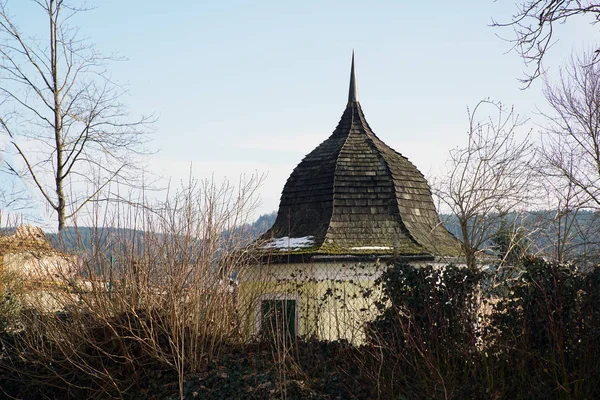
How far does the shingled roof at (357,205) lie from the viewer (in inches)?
555

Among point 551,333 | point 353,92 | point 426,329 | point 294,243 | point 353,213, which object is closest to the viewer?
point 551,333

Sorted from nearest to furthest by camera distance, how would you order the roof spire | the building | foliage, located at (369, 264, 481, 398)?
foliage, located at (369, 264, 481, 398) → the building → the roof spire

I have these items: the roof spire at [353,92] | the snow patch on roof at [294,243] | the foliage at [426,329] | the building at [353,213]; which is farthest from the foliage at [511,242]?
the roof spire at [353,92]

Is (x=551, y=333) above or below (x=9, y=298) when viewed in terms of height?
below

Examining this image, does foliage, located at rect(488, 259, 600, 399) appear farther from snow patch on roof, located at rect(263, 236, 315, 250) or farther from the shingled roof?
snow patch on roof, located at rect(263, 236, 315, 250)

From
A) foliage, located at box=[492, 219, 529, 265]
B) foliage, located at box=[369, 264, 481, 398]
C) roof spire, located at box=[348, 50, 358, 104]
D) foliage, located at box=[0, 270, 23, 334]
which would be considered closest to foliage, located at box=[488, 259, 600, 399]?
foliage, located at box=[369, 264, 481, 398]

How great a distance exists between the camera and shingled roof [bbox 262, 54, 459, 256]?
1409cm

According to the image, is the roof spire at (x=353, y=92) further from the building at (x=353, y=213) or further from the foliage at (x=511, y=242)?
the foliage at (x=511, y=242)

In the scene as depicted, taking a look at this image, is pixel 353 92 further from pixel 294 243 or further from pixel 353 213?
pixel 294 243

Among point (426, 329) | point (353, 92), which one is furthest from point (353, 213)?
point (426, 329)

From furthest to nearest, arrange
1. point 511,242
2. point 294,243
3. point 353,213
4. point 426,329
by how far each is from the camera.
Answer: point 353,213 < point 294,243 < point 511,242 < point 426,329

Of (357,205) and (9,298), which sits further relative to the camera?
(357,205)

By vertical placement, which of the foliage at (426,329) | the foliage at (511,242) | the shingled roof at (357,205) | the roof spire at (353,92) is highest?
the roof spire at (353,92)

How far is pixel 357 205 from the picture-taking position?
48.8 feet
